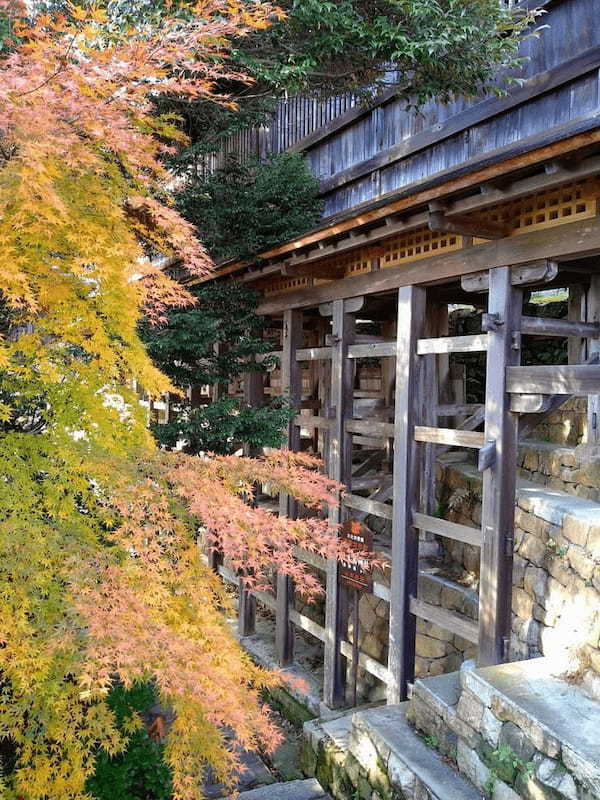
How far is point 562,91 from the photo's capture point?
5.69 metres

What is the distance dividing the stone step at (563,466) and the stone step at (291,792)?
11.7ft

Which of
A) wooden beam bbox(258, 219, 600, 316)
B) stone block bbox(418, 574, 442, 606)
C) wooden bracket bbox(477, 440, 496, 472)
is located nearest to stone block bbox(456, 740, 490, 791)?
wooden bracket bbox(477, 440, 496, 472)

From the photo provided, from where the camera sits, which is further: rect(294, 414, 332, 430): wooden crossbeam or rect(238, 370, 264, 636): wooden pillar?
rect(238, 370, 264, 636): wooden pillar

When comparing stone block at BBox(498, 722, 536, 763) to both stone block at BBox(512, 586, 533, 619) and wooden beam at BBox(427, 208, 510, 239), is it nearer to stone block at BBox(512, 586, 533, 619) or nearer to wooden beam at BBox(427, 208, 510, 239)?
stone block at BBox(512, 586, 533, 619)

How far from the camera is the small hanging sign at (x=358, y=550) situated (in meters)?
6.43

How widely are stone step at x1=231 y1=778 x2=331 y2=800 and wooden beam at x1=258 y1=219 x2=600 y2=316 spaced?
465 cm

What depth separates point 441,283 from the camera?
5871mm

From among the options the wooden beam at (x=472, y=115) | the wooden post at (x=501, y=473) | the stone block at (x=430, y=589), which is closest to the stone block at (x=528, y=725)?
the wooden post at (x=501, y=473)

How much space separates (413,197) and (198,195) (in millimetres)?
3509

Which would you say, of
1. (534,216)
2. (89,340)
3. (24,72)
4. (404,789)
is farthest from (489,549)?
(24,72)

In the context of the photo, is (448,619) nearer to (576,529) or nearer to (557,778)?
(576,529)

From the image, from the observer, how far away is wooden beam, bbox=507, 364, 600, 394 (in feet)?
14.2

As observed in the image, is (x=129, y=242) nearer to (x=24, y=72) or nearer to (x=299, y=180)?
(x=24, y=72)

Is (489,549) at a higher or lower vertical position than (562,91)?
lower
